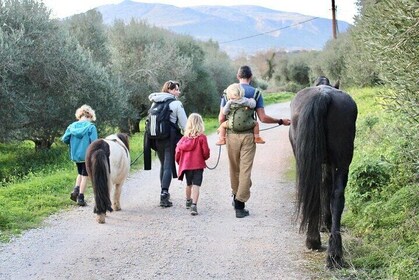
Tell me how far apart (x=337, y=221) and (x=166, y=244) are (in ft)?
7.65

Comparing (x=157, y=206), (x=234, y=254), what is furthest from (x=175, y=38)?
(x=234, y=254)

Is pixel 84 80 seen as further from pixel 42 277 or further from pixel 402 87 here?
pixel 402 87

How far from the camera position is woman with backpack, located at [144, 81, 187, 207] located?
8.91 m

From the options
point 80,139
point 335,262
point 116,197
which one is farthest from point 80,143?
point 335,262

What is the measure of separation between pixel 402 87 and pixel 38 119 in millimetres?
14315

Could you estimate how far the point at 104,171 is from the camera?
784 cm

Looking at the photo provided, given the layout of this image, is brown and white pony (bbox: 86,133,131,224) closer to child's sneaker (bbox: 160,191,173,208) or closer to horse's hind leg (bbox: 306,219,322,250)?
child's sneaker (bbox: 160,191,173,208)

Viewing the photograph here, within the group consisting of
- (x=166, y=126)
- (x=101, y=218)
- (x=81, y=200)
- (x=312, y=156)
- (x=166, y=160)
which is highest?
(x=312, y=156)

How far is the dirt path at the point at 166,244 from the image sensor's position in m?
5.70

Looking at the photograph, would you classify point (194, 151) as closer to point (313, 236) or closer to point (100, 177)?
point (100, 177)

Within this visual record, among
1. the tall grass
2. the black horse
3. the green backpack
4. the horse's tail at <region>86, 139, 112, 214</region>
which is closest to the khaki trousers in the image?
the green backpack

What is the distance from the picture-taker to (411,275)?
15.2 feet

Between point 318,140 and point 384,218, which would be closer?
point 318,140

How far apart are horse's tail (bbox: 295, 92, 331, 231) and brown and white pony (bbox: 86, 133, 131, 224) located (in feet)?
10.9
